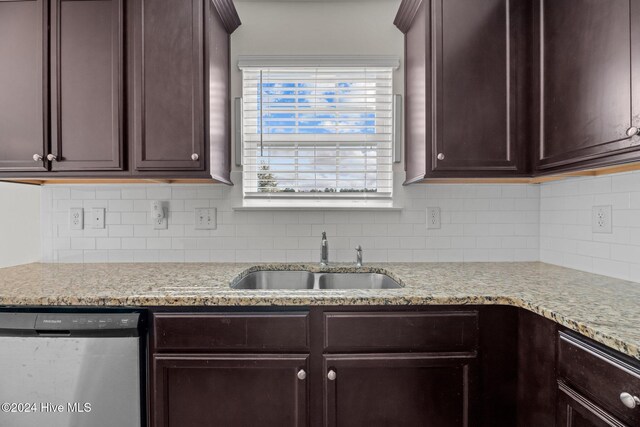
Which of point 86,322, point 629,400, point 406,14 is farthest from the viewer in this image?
point 406,14

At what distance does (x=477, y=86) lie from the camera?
1584mm

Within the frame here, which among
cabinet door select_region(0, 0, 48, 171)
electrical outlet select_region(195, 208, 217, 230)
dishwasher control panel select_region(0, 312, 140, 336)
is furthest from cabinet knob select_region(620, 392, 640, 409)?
cabinet door select_region(0, 0, 48, 171)

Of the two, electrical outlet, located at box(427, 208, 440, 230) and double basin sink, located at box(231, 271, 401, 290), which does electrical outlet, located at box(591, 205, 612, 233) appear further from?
double basin sink, located at box(231, 271, 401, 290)

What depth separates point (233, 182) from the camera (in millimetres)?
1982

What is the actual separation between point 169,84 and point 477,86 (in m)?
1.46

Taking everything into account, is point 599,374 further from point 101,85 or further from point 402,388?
point 101,85

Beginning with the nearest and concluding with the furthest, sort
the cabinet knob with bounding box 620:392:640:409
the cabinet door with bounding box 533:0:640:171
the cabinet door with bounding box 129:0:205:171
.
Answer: the cabinet knob with bounding box 620:392:640:409 → the cabinet door with bounding box 533:0:640:171 → the cabinet door with bounding box 129:0:205:171

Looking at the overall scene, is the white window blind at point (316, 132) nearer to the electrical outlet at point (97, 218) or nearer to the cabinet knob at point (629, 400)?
the electrical outlet at point (97, 218)

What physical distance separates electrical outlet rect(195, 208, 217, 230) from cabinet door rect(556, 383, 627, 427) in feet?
5.69

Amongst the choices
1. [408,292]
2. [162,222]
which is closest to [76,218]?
[162,222]

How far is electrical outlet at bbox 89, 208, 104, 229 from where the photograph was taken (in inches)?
77.2

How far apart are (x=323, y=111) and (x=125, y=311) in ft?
4.73

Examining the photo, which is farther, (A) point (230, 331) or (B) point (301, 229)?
(B) point (301, 229)

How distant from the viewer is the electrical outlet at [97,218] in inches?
77.2
